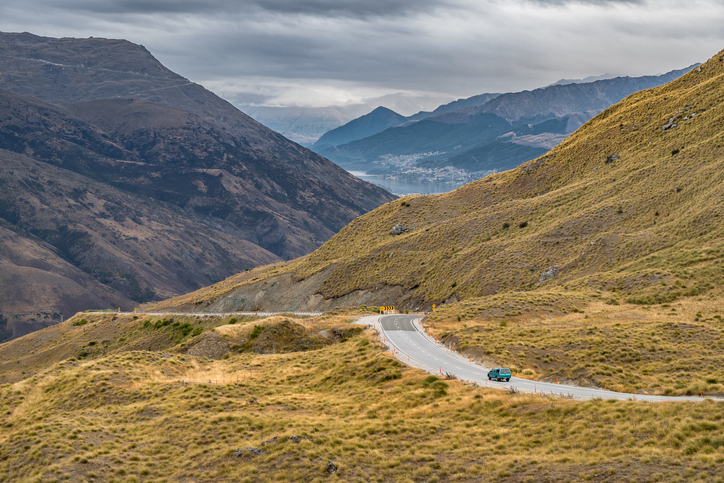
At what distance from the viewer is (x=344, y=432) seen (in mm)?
26688

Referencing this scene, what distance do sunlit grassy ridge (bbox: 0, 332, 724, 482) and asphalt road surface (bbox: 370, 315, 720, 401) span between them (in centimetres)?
209

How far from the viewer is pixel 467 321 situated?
49.4 metres

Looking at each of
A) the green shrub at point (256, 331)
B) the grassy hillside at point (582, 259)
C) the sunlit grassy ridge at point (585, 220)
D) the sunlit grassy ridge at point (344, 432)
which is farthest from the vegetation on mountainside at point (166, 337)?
the sunlit grassy ridge at point (585, 220)

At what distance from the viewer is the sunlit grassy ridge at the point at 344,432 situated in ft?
68.8

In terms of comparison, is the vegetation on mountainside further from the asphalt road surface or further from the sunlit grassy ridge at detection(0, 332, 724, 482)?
the sunlit grassy ridge at detection(0, 332, 724, 482)

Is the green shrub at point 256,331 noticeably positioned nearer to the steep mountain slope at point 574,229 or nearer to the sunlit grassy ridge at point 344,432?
the sunlit grassy ridge at point 344,432

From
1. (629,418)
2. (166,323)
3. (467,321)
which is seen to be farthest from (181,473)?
(166,323)

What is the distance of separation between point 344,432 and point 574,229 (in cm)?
5523

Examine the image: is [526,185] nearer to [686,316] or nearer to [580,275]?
[580,275]

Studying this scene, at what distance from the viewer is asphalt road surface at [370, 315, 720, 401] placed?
1129 inches

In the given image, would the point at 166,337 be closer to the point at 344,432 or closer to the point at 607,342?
the point at 344,432

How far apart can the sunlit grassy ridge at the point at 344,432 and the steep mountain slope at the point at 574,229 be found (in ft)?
97.6

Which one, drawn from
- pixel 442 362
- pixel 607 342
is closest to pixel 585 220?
pixel 607 342

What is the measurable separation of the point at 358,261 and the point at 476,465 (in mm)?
72278
